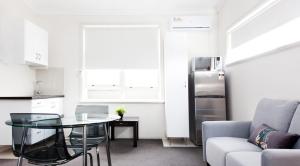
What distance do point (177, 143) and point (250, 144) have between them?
216 centimetres

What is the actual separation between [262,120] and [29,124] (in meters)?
2.39

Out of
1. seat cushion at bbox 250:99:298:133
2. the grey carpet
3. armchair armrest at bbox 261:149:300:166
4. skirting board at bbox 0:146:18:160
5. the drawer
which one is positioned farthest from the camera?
the drawer

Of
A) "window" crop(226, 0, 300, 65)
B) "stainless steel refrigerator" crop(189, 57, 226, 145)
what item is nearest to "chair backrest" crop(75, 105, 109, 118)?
"stainless steel refrigerator" crop(189, 57, 226, 145)

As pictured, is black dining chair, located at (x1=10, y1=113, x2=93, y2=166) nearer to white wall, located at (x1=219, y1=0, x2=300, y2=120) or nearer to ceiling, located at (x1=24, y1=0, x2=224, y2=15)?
white wall, located at (x1=219, y1=0, x2=300, y2=120)

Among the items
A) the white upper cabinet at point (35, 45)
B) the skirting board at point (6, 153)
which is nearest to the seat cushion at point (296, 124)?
the skirting board at point (6, 153)

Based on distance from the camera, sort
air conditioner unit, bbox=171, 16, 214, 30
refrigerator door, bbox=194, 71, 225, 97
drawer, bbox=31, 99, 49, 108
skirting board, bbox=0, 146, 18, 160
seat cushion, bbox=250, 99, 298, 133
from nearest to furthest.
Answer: seat cushion, bbox=250, 99, 298, 133
skirting board, bbox=0, 146, 18, 160
drawer, bbox=31, 99, 49, 108
refrigerator door, bbox=194, 71, 225, 97
air conditioner unit, bbox=171, 16, 214, 30

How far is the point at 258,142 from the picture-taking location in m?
2.30

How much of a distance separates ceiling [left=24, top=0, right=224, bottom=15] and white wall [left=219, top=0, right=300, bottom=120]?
51cm

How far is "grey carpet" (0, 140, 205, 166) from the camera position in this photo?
3.23m

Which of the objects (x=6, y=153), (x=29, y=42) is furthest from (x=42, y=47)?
(x=6, y=153)

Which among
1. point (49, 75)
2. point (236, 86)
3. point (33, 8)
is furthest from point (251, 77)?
point (33, 8)

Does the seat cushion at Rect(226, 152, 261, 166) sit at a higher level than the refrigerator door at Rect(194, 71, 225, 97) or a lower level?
lower

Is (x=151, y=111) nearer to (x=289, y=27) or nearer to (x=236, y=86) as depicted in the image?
(x=236, y=86)

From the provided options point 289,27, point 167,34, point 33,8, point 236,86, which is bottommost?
point 236,86
